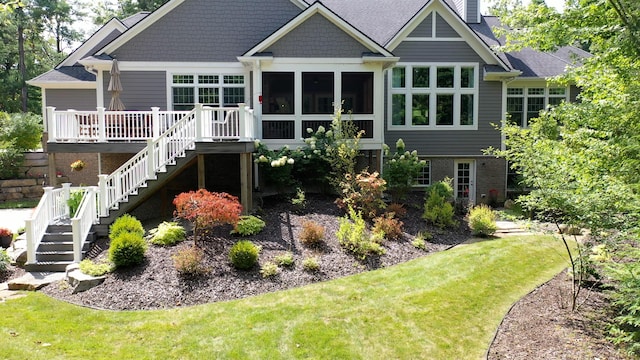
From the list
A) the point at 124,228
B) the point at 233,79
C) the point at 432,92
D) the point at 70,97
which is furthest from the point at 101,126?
the point at 432,92

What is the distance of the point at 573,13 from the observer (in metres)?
6.98

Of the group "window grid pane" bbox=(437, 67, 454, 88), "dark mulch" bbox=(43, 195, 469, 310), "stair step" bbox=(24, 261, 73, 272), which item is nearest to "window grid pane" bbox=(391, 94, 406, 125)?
"window grid pane" bbox=(437, 67, 454, 88)

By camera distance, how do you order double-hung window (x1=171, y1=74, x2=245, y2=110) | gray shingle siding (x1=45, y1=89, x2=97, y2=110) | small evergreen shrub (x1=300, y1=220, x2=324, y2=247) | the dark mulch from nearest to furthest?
the dark mulch → small evergreen shrub (x1=300, y1=220, x2=324, y2=247) → double-hung window (x1=171, y1=74, x2=245, y2=110) → gray shingle siding (x1=45, y1=89, x2=97, y2=110)

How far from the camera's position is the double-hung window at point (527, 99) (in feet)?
57.4

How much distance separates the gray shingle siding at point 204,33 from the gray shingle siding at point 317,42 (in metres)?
1.71

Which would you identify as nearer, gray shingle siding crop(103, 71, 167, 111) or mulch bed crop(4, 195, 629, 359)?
mulch bed crop(4, 195, 629, 359)

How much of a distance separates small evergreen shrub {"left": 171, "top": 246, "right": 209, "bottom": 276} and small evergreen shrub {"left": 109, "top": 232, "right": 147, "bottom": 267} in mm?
759

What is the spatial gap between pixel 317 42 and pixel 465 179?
759cm

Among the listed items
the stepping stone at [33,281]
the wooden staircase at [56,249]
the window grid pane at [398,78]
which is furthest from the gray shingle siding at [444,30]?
the stepping stone at [33,281]

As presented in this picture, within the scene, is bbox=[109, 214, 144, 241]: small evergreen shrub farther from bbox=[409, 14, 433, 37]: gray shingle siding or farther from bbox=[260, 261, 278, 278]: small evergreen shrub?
bbox=[409, 14, 433, 37]: gray shingle siding

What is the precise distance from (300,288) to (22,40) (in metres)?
38.5

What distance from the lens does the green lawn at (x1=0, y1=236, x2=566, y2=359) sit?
6215 millimetres

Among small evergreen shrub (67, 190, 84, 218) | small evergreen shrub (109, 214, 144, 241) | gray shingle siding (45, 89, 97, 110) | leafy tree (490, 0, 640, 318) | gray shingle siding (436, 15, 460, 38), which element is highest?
gray shingle siding (436, 15, 460, 38)

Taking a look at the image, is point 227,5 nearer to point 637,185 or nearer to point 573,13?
point 573,13
